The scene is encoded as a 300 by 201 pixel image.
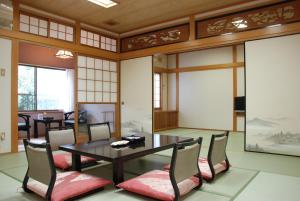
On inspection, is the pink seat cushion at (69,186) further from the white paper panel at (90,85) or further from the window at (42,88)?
the window at (42,88)

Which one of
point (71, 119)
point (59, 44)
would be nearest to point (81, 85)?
point (59, 44)

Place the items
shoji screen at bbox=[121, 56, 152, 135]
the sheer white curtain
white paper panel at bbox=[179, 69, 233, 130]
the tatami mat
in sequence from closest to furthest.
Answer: the tatami mat
shoji screen at bbox=[121, 56, 152, 135]
white paper panel at bbox=[179, 69, 233, 130]
the sheer white curtain

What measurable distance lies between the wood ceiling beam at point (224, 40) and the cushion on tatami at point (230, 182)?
249cm

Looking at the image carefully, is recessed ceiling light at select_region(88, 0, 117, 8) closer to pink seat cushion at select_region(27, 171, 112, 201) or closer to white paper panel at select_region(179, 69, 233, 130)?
pink seat cushion at select_region(27, 171, 112, 201)

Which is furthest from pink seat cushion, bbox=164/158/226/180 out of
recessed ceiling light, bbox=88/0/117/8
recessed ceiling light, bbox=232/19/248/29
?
recessed ceiling light, bbox=88/0/117/8

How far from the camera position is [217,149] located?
2.93m

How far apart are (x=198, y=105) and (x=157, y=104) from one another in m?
1.51

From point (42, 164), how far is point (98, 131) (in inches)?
64.8

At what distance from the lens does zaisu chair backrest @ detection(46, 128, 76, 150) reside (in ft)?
10.8

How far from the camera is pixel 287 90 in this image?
4098mm

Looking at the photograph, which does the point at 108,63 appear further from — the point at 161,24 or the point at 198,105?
the point at 198,105

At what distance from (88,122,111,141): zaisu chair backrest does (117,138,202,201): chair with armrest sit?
143 centimetres

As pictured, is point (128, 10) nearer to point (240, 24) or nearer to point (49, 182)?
point (240, 24)

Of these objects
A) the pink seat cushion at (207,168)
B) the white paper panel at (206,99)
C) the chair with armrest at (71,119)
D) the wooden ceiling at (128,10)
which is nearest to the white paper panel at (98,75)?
the wooden ceiling at (128,10)
